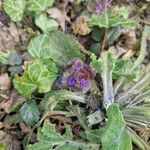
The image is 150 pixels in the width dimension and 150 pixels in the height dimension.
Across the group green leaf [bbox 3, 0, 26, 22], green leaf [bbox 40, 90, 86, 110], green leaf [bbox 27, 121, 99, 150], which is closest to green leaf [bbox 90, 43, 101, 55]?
green leaf [bbox 40, 90, 86, 110]

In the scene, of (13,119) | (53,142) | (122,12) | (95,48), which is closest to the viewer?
(53,142)

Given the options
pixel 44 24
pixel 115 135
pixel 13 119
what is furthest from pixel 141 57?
pixel 13 119

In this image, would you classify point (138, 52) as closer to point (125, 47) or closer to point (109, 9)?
point (125, 47)

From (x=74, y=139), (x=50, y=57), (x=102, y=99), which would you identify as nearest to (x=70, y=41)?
(x=50, y=57)

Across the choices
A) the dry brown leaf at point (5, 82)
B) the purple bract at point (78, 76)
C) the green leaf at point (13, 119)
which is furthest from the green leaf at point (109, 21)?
the green leaf at point (13, 119)

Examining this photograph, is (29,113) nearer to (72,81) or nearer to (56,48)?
(72,81)

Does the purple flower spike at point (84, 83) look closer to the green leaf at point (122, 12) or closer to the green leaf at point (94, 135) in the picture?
the green leaf at point (94, 135)
